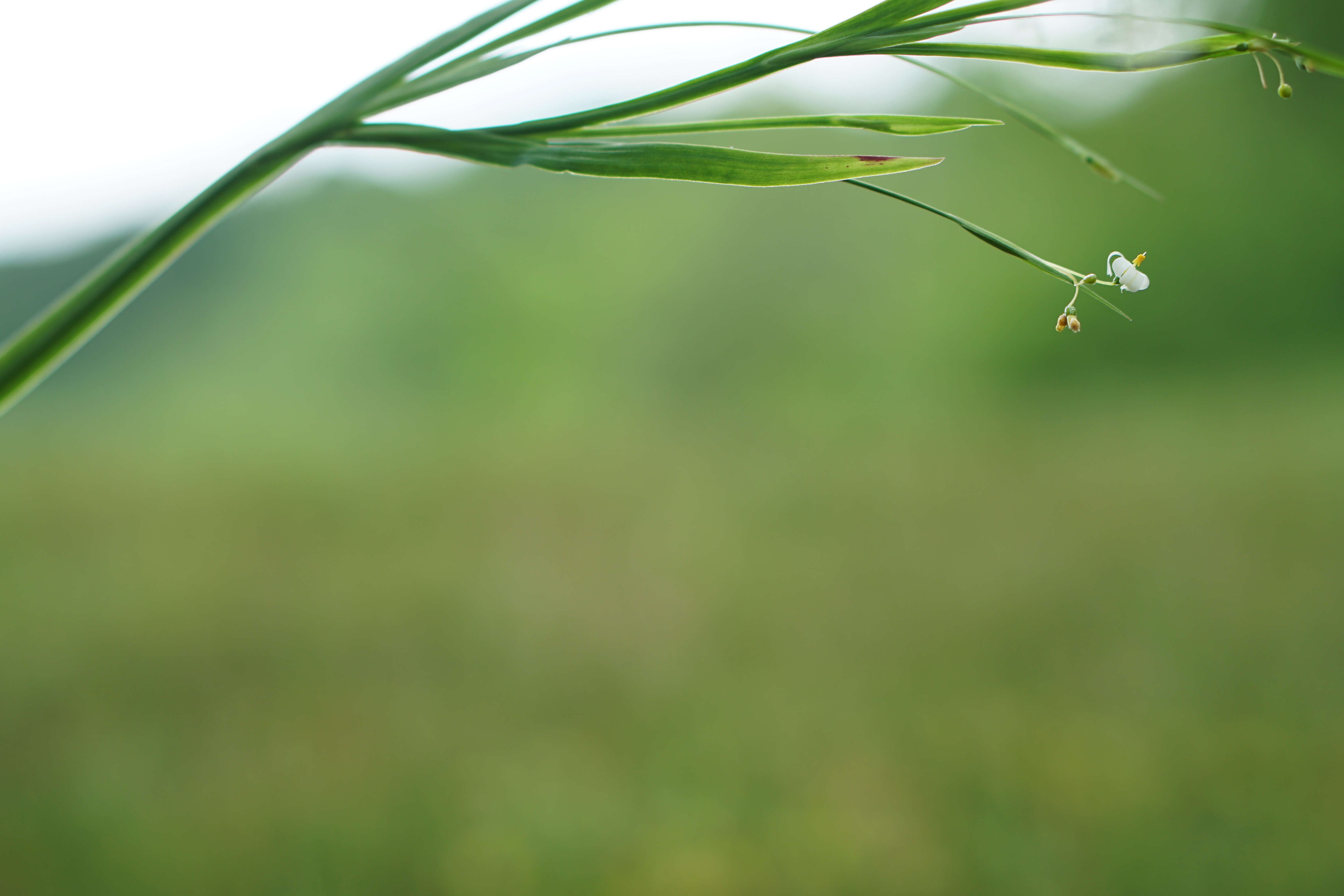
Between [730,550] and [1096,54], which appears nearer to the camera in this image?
[1096,54]

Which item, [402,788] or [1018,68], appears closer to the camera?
[402,788]

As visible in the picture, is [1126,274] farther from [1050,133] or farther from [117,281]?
[117,281]

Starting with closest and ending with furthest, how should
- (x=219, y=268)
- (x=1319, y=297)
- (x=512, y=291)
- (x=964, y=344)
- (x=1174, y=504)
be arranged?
(x=1174, y=504)
(x=1319, y=297)
(x=964, y=344)
(x=219, y=268)
(x=512, y=291)

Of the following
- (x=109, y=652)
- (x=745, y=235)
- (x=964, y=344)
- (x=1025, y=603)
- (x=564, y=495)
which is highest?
(x=745, y=235)

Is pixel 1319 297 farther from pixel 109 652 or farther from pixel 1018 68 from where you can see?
pixel 109 652

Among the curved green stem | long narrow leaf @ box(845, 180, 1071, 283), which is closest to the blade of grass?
long narrow leaf @ box(845, 180, 1071, 283)

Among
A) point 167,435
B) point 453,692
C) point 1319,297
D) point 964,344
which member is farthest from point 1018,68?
point 167,435

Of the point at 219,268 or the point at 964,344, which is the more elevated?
the point at 964,344

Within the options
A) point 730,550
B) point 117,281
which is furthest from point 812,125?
point 730,550
